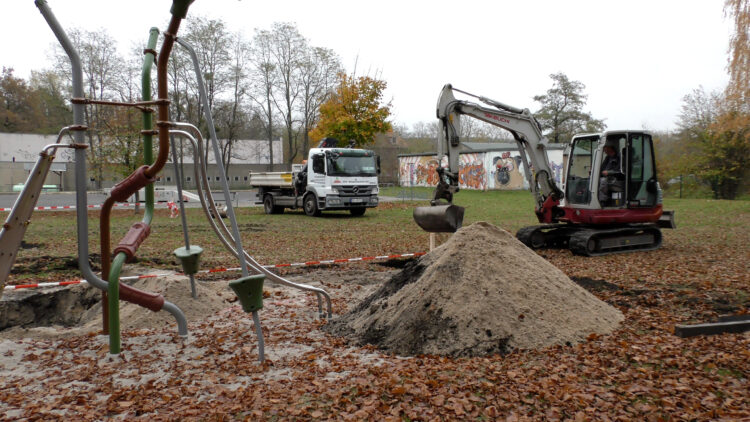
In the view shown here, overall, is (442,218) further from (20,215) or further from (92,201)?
(92,201)

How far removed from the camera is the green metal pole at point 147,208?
4.61 meters

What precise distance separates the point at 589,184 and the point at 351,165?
33.9 ft

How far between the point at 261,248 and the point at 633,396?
9.54 meters

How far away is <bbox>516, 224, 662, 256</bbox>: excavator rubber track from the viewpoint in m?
11.3

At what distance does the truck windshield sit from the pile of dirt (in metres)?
13.9

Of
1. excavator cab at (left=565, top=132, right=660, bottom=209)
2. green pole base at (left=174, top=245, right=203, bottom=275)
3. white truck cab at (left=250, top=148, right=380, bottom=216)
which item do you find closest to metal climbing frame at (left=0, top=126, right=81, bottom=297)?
green pole base at (left=174, top=245, right=203, bottom=275)

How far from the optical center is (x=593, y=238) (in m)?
11.4

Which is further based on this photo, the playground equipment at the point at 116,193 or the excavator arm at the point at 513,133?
the excavator arm at the point at 513,133

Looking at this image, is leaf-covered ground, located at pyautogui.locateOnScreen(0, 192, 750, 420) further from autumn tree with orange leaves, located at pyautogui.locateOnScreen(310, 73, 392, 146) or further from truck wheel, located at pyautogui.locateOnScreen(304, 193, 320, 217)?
autumn tree with orange leaves, located at pyautogui.locateOnScreen(310, 73, 392, 146)

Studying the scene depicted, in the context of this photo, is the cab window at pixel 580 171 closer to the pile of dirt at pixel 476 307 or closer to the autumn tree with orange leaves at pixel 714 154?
the pile of dirt at pixel 476 307

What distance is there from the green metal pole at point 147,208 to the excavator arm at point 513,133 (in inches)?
256

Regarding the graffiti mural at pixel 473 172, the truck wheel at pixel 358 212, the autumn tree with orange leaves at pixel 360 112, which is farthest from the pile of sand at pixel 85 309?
the graffiti mural at pixel 473 172

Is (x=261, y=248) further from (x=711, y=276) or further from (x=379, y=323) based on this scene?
(x=711, y=276)

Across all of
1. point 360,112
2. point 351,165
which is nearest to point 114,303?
point 351,165
